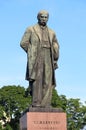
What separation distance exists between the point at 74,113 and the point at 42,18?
47.6 metres

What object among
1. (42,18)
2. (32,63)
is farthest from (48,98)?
(42,18)

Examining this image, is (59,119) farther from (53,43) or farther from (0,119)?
(0,119)

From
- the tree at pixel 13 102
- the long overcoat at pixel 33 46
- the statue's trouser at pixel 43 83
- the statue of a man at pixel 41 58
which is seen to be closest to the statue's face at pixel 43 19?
the statue of a man at pixel 41 58

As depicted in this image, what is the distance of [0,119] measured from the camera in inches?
2527

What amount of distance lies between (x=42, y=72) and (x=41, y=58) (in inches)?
19.8

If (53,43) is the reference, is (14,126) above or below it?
below

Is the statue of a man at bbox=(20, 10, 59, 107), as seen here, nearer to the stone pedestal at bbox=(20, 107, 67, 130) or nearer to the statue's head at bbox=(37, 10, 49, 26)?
the statue's head at bbox=(37, 10, 49, 26)

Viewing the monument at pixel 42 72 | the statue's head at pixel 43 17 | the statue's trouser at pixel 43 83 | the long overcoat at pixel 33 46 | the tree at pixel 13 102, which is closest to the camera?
the monument at pixel 42 72

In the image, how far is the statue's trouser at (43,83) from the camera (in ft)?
58.0

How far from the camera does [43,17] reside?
18281mm

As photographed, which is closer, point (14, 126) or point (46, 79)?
point (46, 79)

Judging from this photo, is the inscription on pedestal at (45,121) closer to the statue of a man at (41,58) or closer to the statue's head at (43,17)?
the statue of a man at (41,58)

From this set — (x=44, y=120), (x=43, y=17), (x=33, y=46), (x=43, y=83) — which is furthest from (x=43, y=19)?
(x=44, y=120)

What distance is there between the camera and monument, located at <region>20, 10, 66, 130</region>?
17.0m
